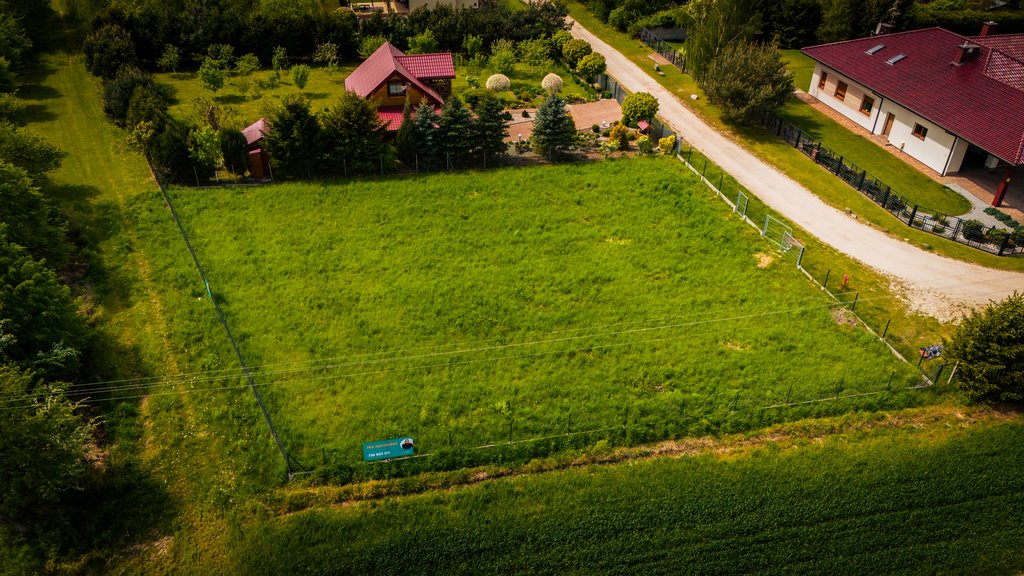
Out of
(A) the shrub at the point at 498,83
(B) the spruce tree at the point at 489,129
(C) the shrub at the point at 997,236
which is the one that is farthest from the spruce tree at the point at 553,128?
(C) the shrub at the point at 997,236

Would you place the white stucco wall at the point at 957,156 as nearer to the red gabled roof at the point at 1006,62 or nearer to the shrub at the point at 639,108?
the red gabled roof at the point at 1006,62

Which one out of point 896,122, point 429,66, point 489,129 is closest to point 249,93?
point 429,66

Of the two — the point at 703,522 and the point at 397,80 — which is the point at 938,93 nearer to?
the point at 397,80

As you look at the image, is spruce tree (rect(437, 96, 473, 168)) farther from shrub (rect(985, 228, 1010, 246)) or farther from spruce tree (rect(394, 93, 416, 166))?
shrub (rect(985, 228, 1010, 246))

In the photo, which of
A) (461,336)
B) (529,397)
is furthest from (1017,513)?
(461,336)

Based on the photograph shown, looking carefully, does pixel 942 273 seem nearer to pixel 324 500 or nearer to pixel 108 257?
pixel 324 500
